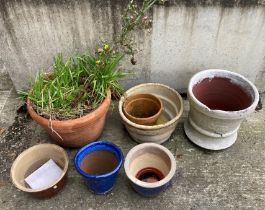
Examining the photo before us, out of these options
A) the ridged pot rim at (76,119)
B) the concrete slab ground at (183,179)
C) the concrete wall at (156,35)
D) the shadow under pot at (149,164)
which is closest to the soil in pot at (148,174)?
the shadow under pot at (149,164)

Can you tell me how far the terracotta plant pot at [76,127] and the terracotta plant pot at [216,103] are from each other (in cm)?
82

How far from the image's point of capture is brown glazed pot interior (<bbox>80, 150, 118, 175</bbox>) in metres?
2.55

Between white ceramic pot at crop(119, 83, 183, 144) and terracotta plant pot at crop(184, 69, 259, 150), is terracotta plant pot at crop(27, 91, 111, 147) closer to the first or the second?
white ceramic pot at crop(119, 83, 183, 144)

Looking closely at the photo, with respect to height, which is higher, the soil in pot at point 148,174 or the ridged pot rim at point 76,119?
the ridged pot rim at point 76,119

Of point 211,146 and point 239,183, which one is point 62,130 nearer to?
point 211,146

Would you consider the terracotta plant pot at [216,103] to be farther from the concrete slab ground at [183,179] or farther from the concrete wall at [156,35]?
the concrete wall at [156,35]

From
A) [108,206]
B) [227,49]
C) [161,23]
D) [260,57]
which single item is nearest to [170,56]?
[161,23]

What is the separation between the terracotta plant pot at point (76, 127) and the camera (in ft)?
7.98

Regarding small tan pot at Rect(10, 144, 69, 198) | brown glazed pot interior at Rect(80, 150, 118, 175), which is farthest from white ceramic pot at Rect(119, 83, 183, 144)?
small tan pot at Rect(10, 144, 69, 198)

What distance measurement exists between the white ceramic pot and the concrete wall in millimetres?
214

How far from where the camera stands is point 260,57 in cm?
298

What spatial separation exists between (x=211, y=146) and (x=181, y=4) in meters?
1.32

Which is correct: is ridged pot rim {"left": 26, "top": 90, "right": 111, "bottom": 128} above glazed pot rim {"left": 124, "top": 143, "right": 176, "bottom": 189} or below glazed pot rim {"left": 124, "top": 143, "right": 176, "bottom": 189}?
above

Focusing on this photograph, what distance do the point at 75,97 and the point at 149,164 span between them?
2.90 feet
